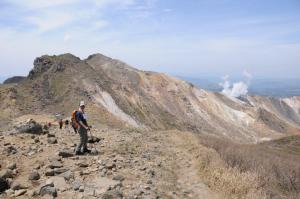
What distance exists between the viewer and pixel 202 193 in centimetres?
1164

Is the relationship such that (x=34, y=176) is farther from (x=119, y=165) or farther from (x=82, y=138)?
(x=82, y=138)

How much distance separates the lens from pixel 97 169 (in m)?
11.8

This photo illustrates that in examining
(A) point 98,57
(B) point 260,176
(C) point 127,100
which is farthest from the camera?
(A) point 98,57

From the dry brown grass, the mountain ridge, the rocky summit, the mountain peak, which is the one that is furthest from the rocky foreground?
the mountain peak

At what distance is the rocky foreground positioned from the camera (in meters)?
9.88

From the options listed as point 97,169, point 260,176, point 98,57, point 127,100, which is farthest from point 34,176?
point 98,57

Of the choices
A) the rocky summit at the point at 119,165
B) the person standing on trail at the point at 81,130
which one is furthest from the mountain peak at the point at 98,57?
the person standing on trail at the point at 81,130

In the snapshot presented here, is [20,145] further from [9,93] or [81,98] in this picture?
[9,93]

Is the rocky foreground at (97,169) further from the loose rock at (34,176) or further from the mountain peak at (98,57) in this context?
the mountain peak at (98,57)

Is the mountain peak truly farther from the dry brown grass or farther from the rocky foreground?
the dry brown grass

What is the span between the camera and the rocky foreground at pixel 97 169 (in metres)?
9.88

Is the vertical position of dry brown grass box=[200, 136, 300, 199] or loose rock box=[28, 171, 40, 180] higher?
loose rock box=[28, 171, 40, 180]

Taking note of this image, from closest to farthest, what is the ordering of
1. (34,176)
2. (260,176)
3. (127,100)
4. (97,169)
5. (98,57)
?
(34,176), (97,169), (260,176), (127,100), (98,57)

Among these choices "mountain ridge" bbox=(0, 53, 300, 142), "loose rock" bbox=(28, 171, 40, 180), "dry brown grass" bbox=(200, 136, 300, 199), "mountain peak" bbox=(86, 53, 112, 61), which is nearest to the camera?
"loose rock" bbox=(28, 171, 40, 180)
